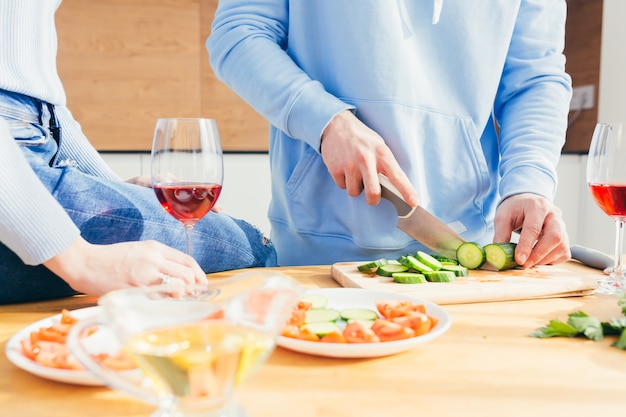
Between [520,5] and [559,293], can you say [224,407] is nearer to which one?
[559,293]

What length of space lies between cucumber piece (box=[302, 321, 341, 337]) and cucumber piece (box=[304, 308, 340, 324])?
1cm

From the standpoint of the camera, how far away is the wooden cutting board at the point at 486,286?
42.8 inches

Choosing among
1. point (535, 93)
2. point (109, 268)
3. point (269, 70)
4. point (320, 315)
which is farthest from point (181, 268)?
point (535, 93)

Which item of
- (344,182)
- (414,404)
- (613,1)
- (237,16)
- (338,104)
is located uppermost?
(613,1)

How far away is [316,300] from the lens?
3.07 feet

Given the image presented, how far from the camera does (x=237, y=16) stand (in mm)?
1543

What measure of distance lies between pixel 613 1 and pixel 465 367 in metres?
3.19

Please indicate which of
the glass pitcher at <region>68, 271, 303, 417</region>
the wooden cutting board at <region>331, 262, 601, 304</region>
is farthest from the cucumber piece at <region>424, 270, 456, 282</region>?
the glass pitcher at <region>68, 271, 303, 417</region>

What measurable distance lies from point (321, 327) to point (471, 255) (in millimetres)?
579

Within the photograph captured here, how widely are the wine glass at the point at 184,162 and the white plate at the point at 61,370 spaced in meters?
0.22

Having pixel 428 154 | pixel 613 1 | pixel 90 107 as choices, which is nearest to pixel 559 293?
pixel 428 154

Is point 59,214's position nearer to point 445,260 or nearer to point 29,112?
point 29,112

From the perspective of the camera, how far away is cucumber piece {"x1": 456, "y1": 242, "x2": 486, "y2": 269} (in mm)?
1288

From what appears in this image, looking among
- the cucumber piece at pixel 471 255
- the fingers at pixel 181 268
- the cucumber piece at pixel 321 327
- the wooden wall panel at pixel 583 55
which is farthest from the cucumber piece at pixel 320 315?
the wooden wall panel at pixel 583 55
